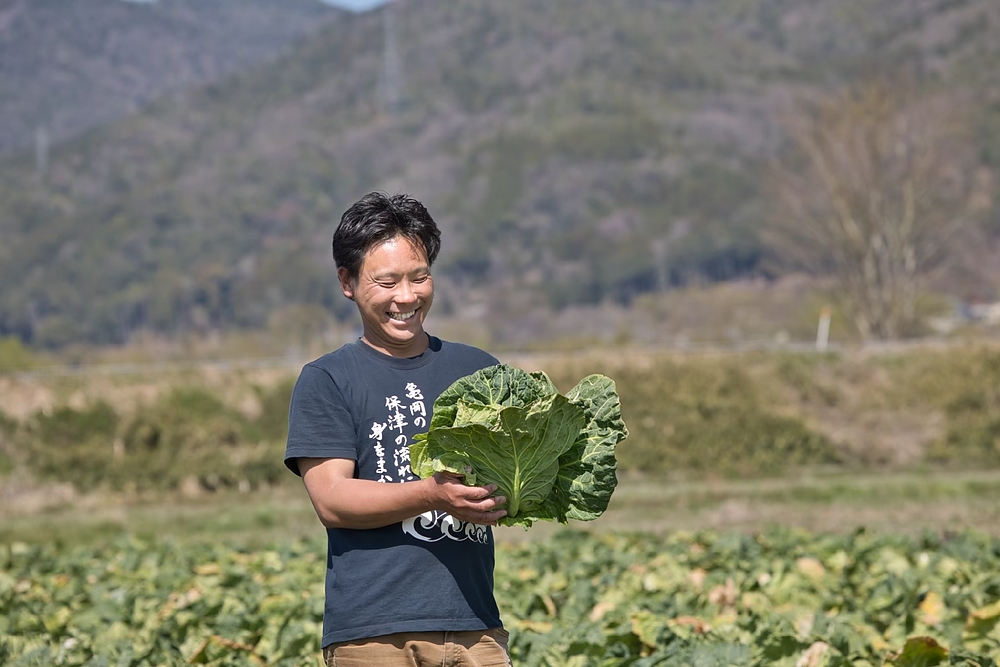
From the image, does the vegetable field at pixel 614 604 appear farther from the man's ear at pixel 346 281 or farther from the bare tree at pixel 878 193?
the bare tree at pixel 878 193

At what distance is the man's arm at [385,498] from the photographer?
367 centimetres

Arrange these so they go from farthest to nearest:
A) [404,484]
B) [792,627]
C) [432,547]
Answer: [792,627] → [432,547] → [404,484]

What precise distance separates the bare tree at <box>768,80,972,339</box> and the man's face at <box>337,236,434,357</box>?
4035 centimetres

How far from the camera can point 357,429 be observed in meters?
3.97

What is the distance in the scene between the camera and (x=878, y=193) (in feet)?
140

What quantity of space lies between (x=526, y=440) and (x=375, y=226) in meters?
0.90

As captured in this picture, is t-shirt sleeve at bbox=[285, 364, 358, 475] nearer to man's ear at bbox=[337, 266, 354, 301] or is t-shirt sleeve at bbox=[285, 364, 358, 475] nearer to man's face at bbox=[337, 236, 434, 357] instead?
man's face at bbox=[337, 236, 434, 357]

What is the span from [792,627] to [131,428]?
23958 millimetres

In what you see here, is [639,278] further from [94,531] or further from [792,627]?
[792,627]

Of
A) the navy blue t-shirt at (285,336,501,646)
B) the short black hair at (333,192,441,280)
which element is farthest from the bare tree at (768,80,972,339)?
the navy blue t-shirt at (285,336,501,646)

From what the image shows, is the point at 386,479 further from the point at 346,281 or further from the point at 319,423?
the point at 346,281

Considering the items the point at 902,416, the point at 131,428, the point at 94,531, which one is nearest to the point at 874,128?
the point at 902,416

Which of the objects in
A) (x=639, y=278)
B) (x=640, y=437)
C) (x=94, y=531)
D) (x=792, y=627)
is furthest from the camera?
(x=639, y=278)

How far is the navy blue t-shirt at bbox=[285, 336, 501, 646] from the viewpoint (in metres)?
3.90
